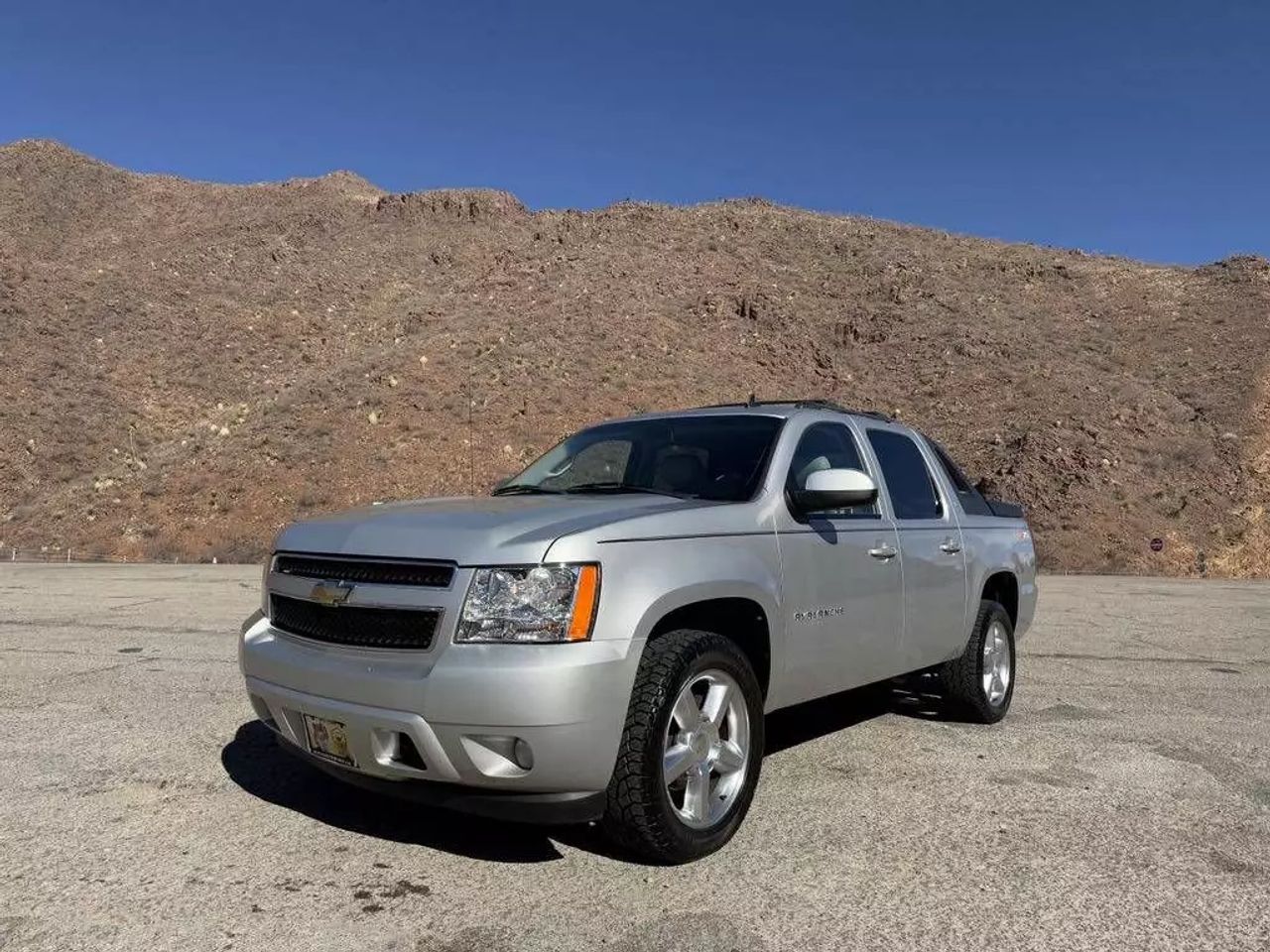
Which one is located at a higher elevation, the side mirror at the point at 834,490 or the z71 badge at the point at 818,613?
the side mirror at the point at 834,490

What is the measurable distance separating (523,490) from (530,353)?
98.3 feet

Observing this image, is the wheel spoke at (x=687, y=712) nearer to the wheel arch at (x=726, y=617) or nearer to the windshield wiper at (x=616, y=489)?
the wheel arch at (x=726, y=617)

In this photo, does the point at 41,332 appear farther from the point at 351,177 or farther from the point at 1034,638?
the point at 1034,638

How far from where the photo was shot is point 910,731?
234 inches

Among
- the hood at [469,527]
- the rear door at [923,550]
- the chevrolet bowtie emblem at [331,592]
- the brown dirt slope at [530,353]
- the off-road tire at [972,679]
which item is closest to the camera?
the hood at [469,527]

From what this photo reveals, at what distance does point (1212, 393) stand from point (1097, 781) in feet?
108

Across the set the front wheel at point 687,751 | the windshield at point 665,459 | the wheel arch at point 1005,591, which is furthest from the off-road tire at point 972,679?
the front wheel at point 687,751

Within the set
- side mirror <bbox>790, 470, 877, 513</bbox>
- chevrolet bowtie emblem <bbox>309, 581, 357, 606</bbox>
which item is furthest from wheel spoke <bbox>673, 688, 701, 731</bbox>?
chevrolet bowtie emblem <bbox>309, 581, 357, 606</bbox>

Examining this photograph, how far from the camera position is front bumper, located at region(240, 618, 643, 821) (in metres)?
3.34

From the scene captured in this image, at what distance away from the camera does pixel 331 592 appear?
3.80 metres

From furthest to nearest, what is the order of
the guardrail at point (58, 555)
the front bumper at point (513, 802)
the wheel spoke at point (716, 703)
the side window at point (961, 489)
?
1. the guardrail at point (58, 555)
2. the side window at point (961, 489)
3. the wheel spoke at point (716, 703)
4. the front bumper at point (513, 802)

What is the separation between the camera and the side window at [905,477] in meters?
5.50

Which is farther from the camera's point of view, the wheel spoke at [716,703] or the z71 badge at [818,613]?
the z71 badge at [818,613]

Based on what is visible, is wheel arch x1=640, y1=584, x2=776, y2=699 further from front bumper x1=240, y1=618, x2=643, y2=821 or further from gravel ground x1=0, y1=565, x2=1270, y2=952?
gravel ground x1=0, y1=565, x2=1270, y2=952
